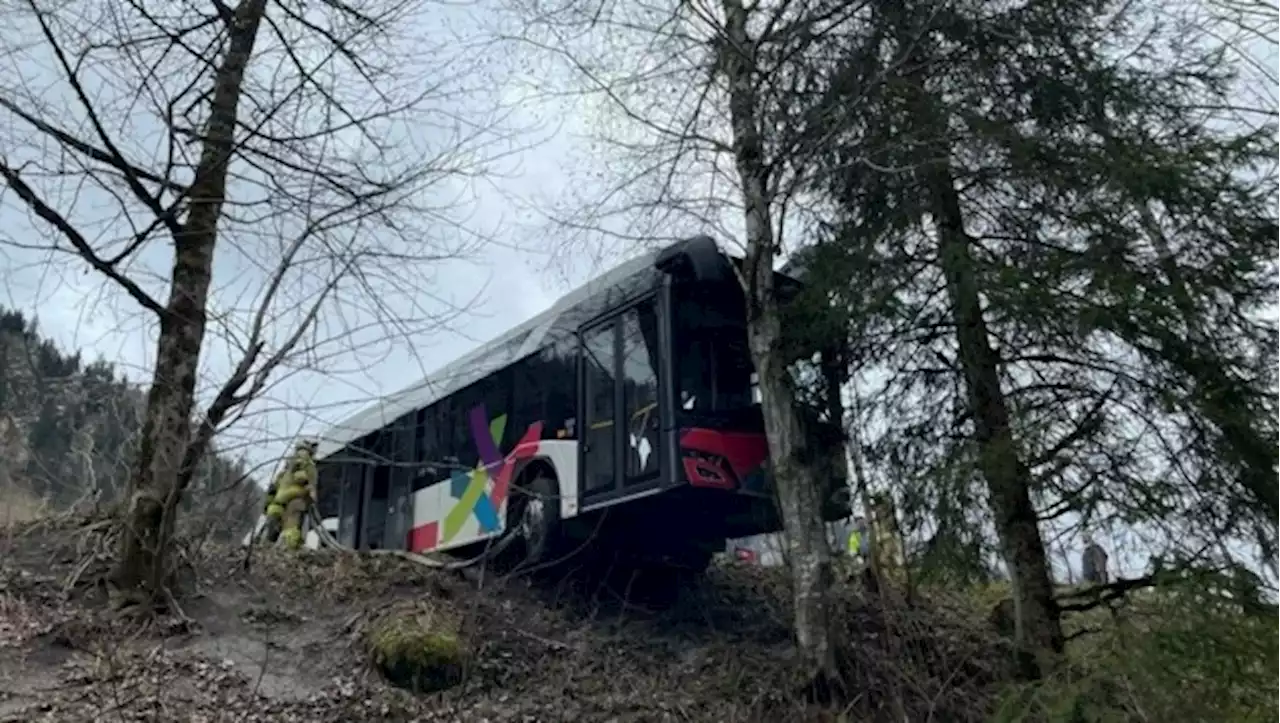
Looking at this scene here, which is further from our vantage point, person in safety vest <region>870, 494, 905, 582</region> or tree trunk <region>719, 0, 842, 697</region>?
person in safety vest <region>870, 494, 905, 582</region>

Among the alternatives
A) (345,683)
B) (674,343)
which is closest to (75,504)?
(345,683)

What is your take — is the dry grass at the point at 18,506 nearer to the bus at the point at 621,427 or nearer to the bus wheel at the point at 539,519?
the bus at the point at 621,427

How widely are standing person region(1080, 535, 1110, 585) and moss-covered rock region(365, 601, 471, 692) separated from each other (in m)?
4.14

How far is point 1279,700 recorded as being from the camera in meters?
4.40

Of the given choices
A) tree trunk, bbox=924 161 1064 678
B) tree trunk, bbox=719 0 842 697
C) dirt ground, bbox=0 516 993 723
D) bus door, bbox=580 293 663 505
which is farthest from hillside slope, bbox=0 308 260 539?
tree trunk, bbox=924 161 1064 678

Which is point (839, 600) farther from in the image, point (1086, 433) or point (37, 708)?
point (37, 708)

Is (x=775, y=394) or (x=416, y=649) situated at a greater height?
(x=775, y=394)

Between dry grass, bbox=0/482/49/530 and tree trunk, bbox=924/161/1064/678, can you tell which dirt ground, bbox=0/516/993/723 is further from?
tree trunk, bbox=924/161/1064/678

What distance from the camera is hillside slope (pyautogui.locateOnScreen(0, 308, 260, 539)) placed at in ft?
21.2

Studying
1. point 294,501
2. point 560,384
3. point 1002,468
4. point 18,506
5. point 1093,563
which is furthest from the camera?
point 294,501

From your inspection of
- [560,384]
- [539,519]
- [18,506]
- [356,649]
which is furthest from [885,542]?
[18,506]

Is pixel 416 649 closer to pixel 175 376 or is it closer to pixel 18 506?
pixel 175 376

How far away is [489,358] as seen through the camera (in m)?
10.7

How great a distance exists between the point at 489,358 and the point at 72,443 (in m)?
4.29
